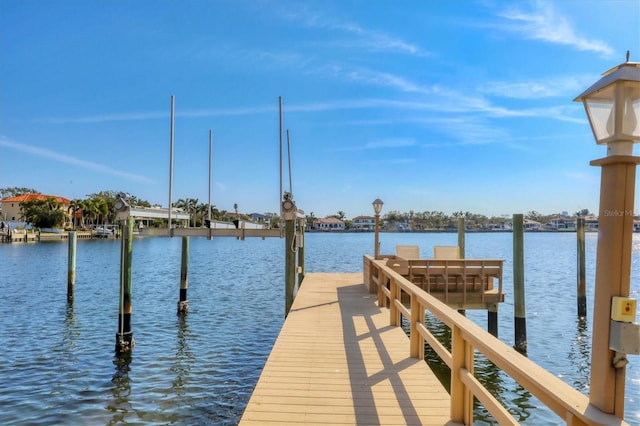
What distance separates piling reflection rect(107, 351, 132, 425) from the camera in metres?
6.85

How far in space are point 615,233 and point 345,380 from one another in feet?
11.6

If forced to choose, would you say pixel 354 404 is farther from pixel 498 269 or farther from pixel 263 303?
pixel 263 303

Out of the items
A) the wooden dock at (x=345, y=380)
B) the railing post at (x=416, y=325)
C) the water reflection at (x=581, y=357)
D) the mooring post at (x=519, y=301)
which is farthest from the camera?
the mooring post at (x=519, y=301)

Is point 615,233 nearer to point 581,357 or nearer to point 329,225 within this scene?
point 581,357

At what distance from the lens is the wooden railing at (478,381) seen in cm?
186

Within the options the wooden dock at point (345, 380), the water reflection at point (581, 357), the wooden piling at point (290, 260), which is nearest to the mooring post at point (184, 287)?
the wooden piling at point (290, 260)

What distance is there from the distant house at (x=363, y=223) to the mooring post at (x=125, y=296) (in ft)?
552

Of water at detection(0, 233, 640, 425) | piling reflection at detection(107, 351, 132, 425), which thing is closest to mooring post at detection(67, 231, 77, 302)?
water at detection(0, 233, 640, 425)

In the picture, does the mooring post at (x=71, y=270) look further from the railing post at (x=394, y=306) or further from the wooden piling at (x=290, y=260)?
the railing post at (x=394, y=306)

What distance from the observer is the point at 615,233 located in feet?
6.13

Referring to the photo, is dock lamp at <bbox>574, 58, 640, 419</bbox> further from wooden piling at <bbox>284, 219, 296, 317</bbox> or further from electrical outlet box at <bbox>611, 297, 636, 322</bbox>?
wooden piling at <bbox>284, 219, 296, 317</bbox>

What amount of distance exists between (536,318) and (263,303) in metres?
10.2

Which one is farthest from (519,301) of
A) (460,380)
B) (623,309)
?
(623,309)

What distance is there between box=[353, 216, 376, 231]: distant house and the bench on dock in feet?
547
